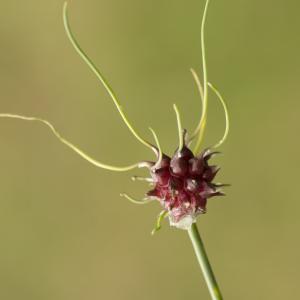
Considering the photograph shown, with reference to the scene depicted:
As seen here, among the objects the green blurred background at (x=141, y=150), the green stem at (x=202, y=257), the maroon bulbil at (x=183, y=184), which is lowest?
the green stem at (x=202, y=257)

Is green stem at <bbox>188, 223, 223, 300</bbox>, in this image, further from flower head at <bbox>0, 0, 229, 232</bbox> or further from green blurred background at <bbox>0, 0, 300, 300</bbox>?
green blurred background at <bbox>0, 0, 300, 300</bbox>

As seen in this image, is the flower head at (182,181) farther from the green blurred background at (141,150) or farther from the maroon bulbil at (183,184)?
the green blurred background at (141,150)

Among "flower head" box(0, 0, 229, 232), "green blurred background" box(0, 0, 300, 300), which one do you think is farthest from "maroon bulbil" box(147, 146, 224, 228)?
"green blurred background" box(0, 0, 300, 300)

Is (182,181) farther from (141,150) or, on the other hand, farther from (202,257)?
(141,150)

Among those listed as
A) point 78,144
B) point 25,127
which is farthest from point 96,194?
point 25,127

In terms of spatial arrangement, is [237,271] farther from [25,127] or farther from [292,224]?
[25,127]

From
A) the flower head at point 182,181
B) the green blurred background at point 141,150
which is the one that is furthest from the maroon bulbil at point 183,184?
the green blurred background at point 141,150

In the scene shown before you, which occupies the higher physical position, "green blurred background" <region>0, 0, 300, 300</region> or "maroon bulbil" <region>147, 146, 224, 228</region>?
"green blurred background" <region>0, 0, 300, 300</region>

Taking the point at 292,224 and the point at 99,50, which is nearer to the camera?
the point at 292,224
